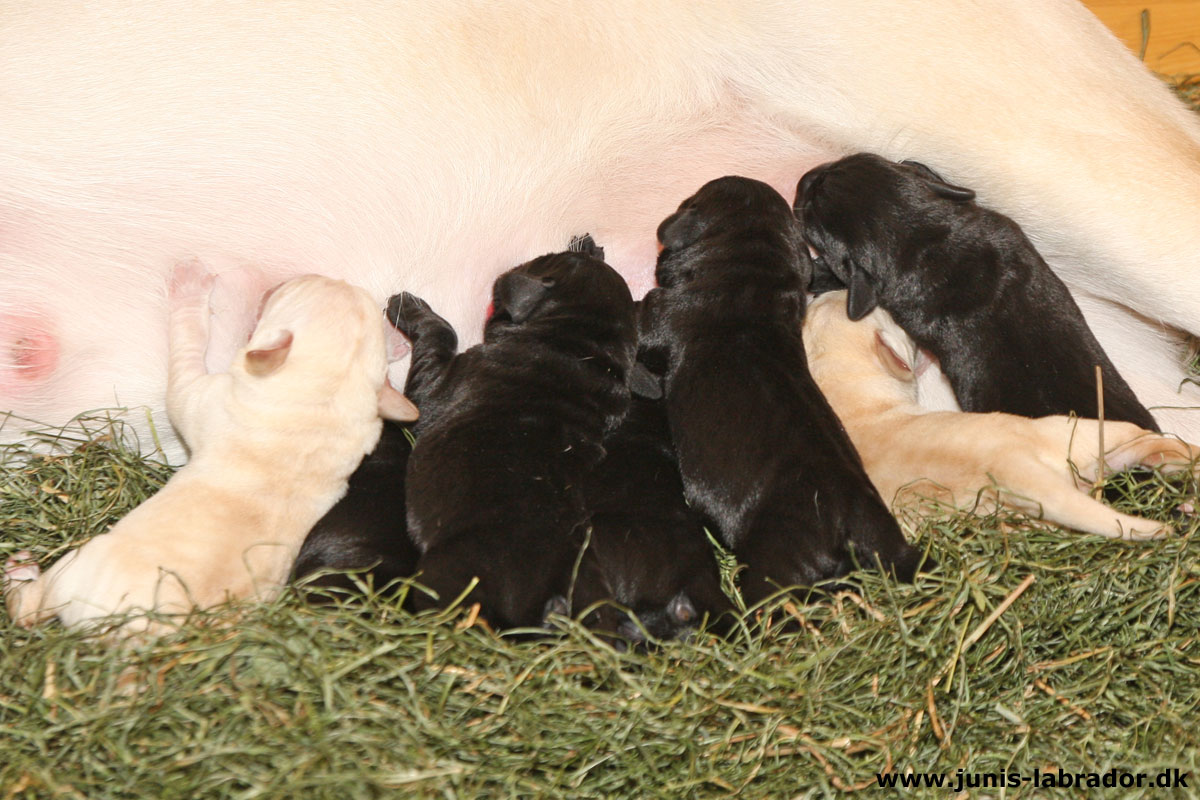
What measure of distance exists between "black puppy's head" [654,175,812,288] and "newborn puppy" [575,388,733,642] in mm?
588

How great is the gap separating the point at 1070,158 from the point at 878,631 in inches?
49.9

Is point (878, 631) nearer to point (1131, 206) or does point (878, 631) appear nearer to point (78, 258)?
point (1131, 206)

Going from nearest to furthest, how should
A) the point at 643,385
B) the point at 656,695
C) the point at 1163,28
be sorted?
the point at 656,695 < the point at 643,385 < the point at 1163,28

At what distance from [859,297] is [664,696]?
118cm

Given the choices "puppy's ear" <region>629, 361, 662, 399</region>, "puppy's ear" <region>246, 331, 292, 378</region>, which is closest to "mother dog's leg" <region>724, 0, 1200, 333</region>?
"puppy's ear" <region>629, 361, 662, 399</region>

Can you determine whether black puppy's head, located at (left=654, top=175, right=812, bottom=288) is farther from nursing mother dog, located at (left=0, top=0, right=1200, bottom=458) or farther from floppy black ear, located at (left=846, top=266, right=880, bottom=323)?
nursing mother dog, located at (left=0, top=0, right=1200, bottom=458)

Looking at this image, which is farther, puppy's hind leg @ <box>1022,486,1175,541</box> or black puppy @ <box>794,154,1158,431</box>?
black puppy @ <box>794,154,1158,431</box>

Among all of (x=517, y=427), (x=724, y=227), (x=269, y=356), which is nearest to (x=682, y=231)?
(x=724, y=227)

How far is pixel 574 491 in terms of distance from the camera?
7.96 feet

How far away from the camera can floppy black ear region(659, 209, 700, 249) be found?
9.70ft

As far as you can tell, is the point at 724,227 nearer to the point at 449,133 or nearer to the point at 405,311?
the point at 449,133

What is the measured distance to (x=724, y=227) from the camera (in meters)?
2.91

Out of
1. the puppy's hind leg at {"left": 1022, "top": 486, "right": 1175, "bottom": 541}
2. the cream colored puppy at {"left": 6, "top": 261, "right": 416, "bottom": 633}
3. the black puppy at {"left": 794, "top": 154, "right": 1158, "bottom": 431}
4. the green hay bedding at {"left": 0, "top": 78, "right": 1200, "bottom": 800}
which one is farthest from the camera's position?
the black puppy at {"left": 794, "top": 154, "right": 1158, "bottom": 431}

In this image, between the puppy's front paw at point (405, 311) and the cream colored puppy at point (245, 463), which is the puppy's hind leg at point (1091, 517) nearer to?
the cream colored puppy at point (245, 463)
